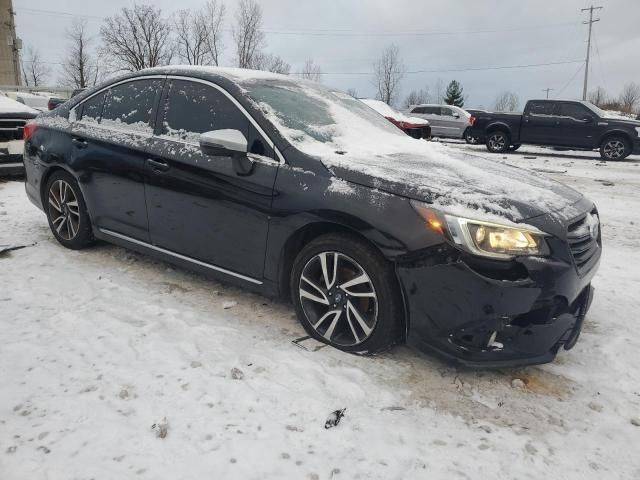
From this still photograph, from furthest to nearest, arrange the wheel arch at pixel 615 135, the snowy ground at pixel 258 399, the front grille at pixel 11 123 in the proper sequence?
the wheel arch at pixel 615 135, the front grille at pixel 11 123, the snowy ground at pixel 258 399

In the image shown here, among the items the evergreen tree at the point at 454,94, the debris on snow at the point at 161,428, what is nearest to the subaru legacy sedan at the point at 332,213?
the debris on snow at the point at 161,428

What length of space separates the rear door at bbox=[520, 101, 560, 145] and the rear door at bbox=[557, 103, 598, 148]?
0.62 ft

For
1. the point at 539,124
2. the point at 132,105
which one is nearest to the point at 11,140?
the point at 132,105

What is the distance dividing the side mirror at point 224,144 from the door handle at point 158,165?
56 cm

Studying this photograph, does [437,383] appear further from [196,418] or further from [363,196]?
[196,418]

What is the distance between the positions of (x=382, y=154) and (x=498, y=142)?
1405 cm

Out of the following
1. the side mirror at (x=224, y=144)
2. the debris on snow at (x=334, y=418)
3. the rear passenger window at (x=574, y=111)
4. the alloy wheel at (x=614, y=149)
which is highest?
the rear passenger window at (x=574, y=111)

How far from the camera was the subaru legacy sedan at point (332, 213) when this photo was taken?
239cm

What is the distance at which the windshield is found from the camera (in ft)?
10.1

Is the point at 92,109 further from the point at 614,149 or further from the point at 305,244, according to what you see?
the point at 614,149

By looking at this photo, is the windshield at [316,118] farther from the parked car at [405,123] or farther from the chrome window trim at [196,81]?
the parked car at [405,123]

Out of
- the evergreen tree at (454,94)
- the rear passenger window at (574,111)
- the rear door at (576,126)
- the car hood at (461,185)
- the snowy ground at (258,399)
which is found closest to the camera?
the snowy ground at (258,399)

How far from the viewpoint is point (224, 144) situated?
9.64 ft

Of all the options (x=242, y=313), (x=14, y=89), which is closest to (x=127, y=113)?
Answer: (x=242, y=313)
